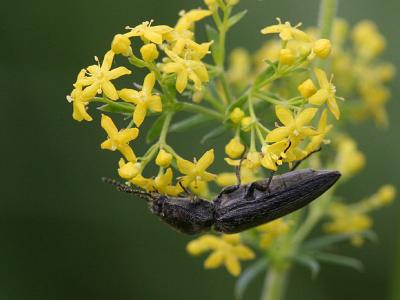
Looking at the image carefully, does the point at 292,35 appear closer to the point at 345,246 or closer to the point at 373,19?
the point at 345,246

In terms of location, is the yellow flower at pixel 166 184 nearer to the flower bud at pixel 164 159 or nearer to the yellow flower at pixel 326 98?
the flower bud at pixel 164 159

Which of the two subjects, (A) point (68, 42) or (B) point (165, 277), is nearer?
(B) point (165, 277)

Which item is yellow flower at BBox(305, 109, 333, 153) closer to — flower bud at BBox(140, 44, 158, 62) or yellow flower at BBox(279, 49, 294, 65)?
yellow flower at BBox(279, 49, 294, 65)

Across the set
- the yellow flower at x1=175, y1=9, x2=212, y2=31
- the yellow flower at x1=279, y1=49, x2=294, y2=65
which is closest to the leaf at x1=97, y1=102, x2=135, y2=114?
the yellow flower at x1=175, y1=9, x2=212, y2=31

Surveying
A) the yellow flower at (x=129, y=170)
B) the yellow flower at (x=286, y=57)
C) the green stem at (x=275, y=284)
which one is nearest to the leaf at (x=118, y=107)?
the yellow flower at (x=129, y=170)

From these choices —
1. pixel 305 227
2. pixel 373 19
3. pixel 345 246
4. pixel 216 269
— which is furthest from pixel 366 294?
pixel 373 19
